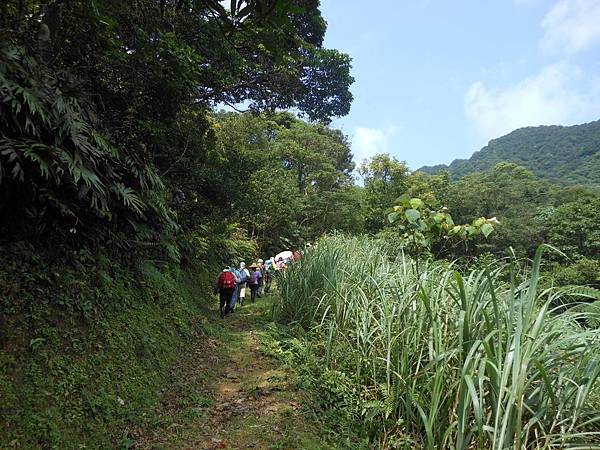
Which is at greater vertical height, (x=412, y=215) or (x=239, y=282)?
(x=412, y=215)

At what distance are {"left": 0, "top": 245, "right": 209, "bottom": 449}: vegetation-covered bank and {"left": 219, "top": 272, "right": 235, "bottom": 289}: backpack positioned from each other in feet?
10.7

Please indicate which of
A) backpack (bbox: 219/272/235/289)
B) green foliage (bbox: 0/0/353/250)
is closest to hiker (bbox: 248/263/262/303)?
backpack (bbox: 219/272/235/289)

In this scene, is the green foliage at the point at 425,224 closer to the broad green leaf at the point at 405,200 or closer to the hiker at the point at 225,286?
the broad green leaf at the point at 405,200

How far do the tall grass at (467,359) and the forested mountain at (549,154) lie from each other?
1965 inches

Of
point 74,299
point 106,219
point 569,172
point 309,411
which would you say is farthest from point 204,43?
point 569,172

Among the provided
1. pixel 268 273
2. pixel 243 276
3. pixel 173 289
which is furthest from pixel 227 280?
pixel 268 273

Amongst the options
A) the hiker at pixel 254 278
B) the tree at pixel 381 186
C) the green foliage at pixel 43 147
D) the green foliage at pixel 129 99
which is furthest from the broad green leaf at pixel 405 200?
the tree at pixel 381 186

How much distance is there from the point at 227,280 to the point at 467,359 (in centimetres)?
650

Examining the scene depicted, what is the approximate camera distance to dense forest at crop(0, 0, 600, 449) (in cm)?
250

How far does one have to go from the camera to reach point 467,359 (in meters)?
2.40

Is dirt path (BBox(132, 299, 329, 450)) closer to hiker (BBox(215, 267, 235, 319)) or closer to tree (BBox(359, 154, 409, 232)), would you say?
hiker (BBox(215, 267, 235, 319))

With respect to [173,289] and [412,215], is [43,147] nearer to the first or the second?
[412,215]

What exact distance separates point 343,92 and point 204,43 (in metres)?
5.02

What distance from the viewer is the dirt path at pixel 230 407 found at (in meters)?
3.21
